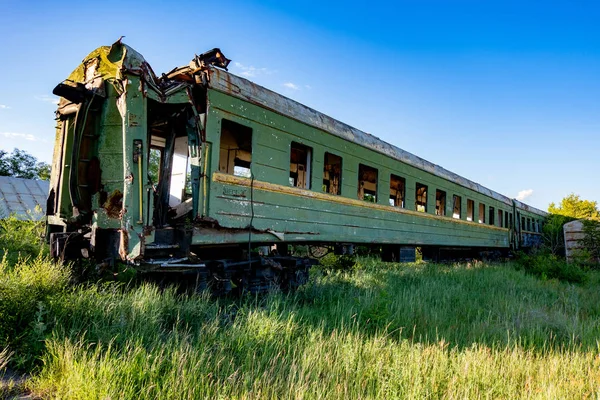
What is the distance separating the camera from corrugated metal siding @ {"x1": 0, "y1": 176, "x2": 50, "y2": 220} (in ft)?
52.4

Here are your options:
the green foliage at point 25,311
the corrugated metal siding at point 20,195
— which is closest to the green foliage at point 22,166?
Result: the corrugated metal siding at point 20,195

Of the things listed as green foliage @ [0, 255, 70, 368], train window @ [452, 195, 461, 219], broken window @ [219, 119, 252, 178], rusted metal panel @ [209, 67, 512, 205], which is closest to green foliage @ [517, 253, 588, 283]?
train window @ [452, 195, 461, 219]

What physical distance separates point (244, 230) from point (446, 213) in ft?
28.0

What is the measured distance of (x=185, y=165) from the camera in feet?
20.7

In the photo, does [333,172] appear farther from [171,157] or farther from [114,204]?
[114,204]

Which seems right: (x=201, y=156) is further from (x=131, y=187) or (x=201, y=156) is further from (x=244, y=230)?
(x=244, y=230)

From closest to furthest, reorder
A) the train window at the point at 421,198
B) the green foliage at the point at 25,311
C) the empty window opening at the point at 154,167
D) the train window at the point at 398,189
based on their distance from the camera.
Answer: the green foliage at the point at 25,311, the empty window opening at the point at 154,167, the train window at the point at 398,189, the train window at the point at 421,198

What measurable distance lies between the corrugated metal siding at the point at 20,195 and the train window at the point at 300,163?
12.8m

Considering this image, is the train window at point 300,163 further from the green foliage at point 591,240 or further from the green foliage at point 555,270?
the green foliage at point 591,240

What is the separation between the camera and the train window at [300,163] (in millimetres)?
7035

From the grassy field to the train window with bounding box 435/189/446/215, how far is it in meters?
6.94

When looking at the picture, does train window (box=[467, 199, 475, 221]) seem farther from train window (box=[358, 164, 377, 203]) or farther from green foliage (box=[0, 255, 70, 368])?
green foliage (box=[0, 255, 70, 368])

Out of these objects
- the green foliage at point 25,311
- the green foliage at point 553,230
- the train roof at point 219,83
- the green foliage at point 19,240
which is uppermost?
the train roof at point 219,83

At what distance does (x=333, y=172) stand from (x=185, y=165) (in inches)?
128
